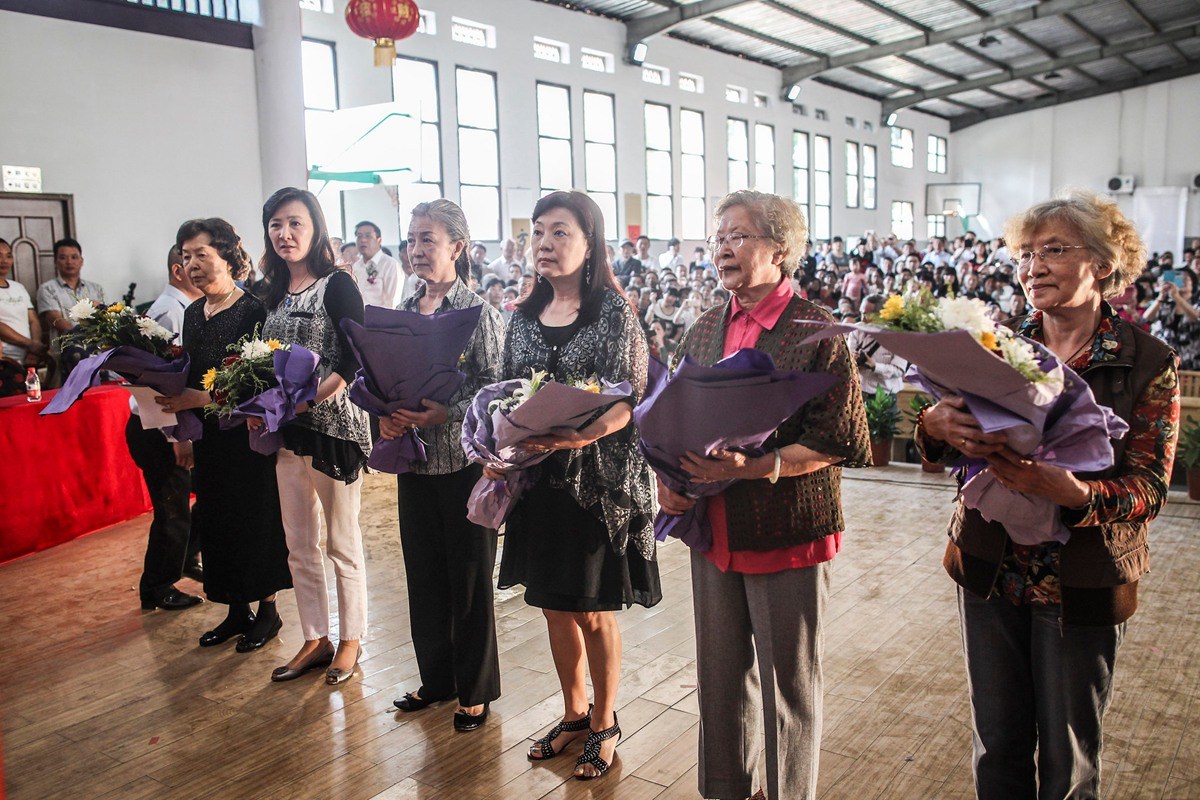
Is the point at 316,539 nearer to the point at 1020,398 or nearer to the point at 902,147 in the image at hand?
the point at 1020,398

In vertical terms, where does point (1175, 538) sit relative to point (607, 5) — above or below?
below

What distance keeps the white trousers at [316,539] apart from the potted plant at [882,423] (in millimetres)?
3874

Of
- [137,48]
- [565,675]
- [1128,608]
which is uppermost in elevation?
[137,48]

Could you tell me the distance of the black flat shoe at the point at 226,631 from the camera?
11.1ft

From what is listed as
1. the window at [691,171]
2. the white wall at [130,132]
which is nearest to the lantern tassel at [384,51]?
the white wall at [130,132]

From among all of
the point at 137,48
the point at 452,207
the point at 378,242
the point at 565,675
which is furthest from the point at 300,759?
the point at 137,48

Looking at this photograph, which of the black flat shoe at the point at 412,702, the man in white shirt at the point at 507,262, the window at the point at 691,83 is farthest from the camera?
the window at the point at 691,83

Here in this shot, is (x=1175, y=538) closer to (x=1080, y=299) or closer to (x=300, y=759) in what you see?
(x=1080, y=299)

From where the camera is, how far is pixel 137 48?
798 centimetres

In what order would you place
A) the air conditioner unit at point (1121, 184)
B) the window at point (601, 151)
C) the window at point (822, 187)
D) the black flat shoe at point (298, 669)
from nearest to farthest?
the black flat shoe at point (298, 669), the window at point (601, 151), the window at point (822, 187), the air conditioner unit at point (1121, 184)

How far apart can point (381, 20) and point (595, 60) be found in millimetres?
8645

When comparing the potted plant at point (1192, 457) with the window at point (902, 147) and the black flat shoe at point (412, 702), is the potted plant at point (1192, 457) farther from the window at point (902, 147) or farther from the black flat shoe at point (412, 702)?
the window at point (902, 147)

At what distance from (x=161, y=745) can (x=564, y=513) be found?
1.38 m

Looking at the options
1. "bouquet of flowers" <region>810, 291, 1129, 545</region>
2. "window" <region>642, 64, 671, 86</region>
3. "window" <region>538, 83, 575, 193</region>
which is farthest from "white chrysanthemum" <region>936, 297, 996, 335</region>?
"window" <region>642, 64, 671, 86</region>
